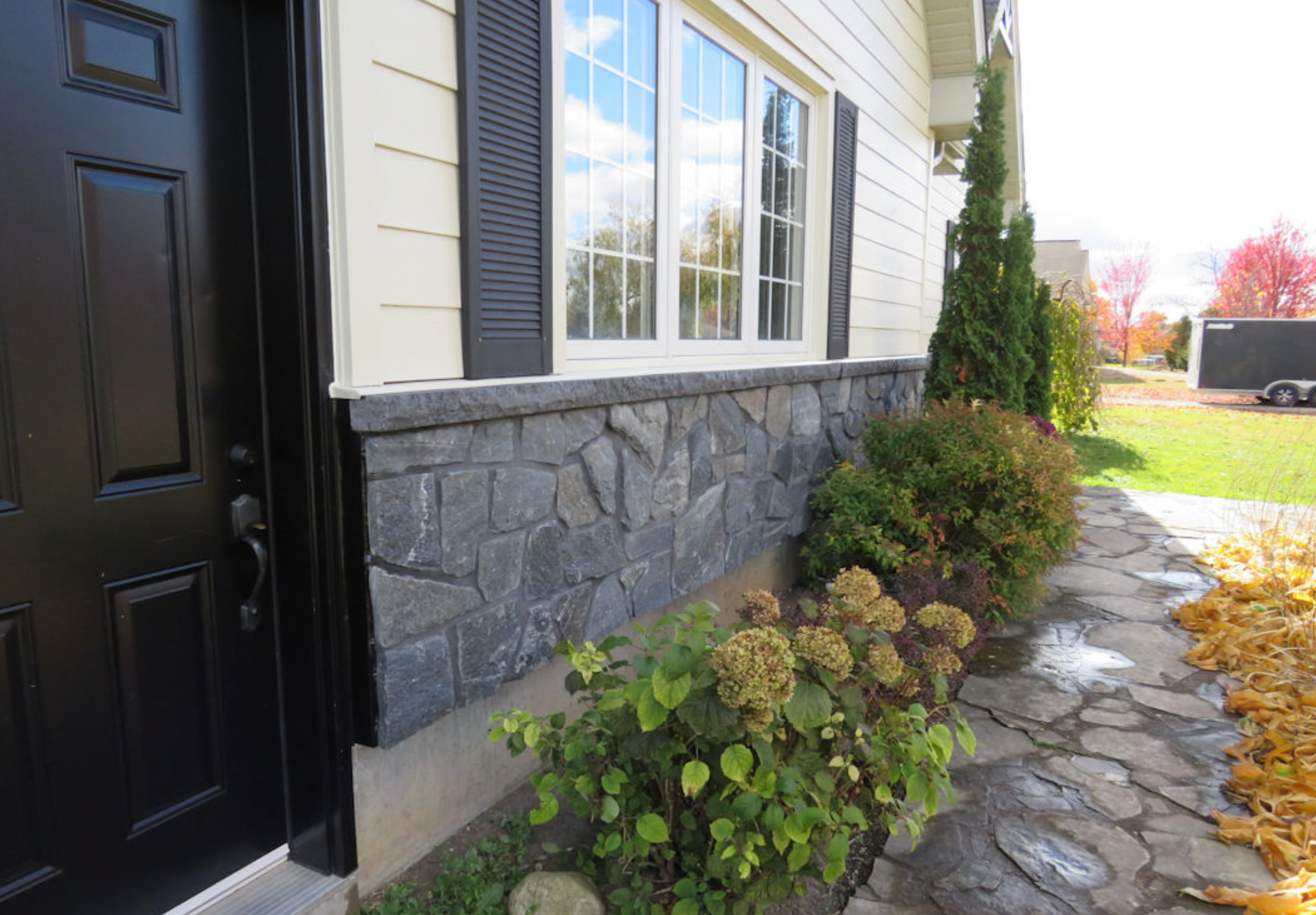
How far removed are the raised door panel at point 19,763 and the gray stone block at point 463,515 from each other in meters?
0.88

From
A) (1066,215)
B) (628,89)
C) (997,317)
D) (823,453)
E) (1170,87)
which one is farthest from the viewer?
(1066,215)

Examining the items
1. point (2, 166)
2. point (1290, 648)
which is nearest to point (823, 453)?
point (1290, 648)

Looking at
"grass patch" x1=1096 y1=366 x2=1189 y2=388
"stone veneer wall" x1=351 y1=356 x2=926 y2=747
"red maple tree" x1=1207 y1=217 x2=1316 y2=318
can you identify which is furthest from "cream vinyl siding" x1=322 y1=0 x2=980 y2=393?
"red maple tree" x1=1207 y1=217 x2=1316 y2=318

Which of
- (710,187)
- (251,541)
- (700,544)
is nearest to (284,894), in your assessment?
(251,541)

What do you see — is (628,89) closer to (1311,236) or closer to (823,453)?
(823,453)

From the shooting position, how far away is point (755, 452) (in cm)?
384

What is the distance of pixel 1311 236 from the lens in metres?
28.0

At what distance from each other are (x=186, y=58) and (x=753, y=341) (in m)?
2.71

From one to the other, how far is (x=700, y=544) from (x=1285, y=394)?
19.8 meters

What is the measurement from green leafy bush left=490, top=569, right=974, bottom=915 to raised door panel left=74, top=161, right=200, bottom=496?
963mm

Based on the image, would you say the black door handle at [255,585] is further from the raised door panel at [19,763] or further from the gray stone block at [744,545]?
the gray stone block at [744,545]

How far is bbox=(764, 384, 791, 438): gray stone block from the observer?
396 centimetres

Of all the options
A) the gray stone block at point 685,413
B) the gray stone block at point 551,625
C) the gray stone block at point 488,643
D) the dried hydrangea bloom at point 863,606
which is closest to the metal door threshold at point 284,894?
the gray stone block at point 488,643

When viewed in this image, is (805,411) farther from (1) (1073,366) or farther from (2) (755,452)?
(1) (1073,366)
